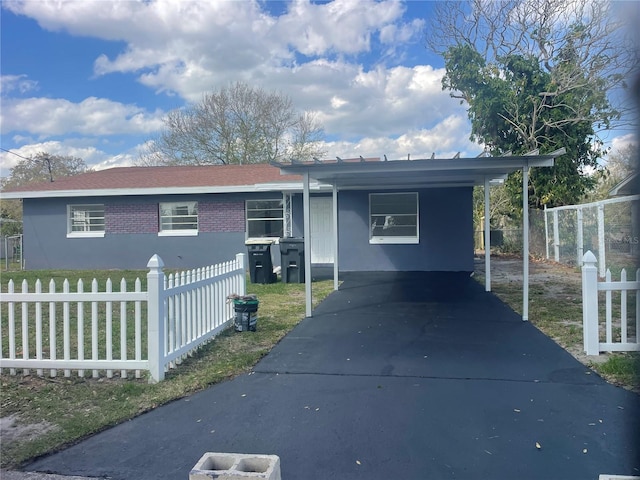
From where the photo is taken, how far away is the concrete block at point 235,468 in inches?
99.5

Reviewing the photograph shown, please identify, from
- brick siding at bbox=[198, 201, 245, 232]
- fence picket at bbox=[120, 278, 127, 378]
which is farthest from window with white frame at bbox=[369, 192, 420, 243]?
fence picket at bbox=[120, 278, 127, 378]

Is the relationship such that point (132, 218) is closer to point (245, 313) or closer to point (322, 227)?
point (322, 227)

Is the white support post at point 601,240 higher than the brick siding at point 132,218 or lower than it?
lower

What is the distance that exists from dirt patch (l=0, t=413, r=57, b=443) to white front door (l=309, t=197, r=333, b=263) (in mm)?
11641

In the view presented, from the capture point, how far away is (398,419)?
398 centimetres

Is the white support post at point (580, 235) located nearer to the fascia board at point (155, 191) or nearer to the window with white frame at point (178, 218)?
the fascia board at point (155, 191)

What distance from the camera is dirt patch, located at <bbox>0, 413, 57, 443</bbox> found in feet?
12.5

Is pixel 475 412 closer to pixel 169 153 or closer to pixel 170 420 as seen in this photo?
pixel 170 420

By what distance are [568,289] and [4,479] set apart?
11.0m

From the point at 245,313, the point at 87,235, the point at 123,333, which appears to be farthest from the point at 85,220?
the point at 123,333

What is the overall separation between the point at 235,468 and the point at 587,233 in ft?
47.6

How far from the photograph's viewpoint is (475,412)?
161 inches

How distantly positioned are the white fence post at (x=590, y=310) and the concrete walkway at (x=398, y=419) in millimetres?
344

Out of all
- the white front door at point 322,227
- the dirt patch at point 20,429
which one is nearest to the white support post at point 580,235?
the white front door at point 322,227
